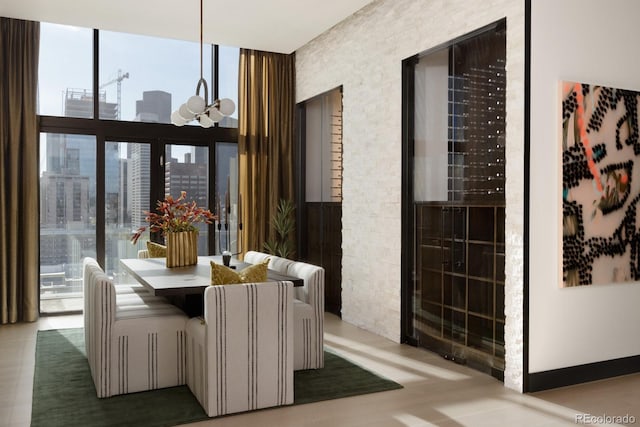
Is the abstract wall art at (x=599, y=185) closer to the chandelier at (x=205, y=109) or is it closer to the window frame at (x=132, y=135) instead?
the chandelier at (x=205, y=109)

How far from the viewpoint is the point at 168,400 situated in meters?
3.44

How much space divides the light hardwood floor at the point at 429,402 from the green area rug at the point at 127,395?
9cm

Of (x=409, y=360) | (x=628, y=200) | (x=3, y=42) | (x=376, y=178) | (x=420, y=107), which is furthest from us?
(x=3, y=42)

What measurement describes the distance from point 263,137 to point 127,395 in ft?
12.9

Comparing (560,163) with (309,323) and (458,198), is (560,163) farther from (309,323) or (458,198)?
(309,323)

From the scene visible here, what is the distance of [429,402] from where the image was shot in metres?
3.44

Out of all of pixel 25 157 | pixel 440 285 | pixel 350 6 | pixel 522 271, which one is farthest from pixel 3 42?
pixel 522 271

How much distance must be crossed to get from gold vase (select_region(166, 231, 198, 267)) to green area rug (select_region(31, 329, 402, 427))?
101cm

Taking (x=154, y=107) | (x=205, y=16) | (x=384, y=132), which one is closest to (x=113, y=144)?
(x=154, y=107)

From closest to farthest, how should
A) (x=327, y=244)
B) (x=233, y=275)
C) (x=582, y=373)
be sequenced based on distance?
(x=233, y=275), (x=582, y=373), (x=327, y=244)

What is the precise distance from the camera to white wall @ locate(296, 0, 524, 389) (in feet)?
12.1

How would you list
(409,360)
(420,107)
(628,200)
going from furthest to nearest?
(420,107), (409,360), (628,200)

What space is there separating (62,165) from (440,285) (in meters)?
4.21

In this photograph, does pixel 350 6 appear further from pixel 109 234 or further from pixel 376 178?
pixel 109 234
